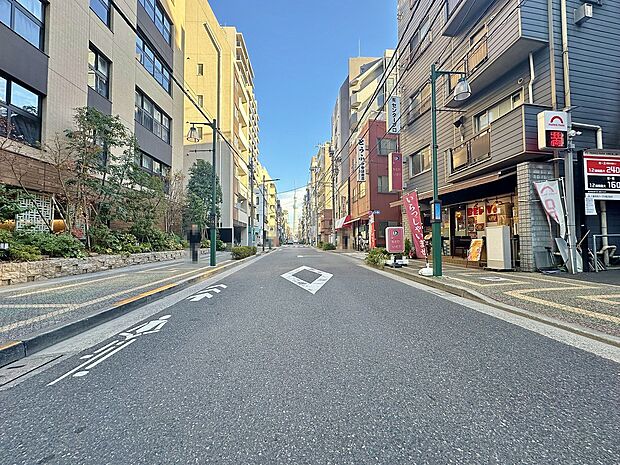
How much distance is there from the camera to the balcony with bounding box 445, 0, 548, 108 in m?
10.3

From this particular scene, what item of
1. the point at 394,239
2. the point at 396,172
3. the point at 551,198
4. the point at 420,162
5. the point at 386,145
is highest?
the point at 386,145

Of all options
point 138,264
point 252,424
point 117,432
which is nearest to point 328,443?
point 252,424

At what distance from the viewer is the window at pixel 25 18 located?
1068 centimetres

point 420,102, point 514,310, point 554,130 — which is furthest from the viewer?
point 420,102

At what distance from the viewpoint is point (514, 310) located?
5.66m

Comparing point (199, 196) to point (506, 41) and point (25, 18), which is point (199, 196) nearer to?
point (25, 18)

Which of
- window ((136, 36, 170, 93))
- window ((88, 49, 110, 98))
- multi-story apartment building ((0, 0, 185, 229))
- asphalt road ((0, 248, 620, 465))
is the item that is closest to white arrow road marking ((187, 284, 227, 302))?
asphalt road ((0, 248, 620, 465))

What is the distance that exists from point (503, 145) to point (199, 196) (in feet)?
74.5

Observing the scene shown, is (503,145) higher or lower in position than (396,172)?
lower

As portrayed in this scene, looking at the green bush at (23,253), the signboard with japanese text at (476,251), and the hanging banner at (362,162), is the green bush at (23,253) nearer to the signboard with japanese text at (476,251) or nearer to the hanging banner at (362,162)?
the signboard with japanese text at (476,251)

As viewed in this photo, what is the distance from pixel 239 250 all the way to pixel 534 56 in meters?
15.6

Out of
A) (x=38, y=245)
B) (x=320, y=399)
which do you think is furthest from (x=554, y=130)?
(x=38, y=245)

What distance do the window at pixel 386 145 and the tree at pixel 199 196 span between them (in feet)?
45.3

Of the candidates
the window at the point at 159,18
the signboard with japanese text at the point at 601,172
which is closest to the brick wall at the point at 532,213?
Answer: the signboard with japanese text at the point at 601,172
